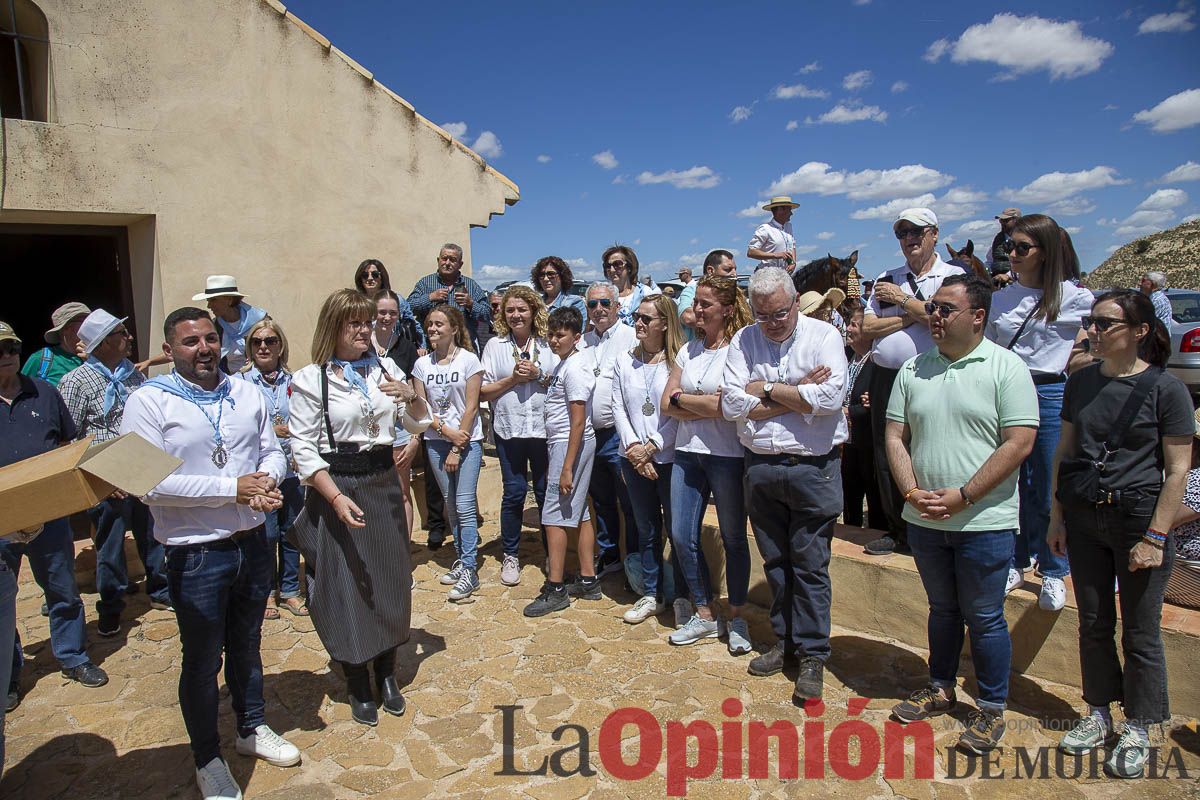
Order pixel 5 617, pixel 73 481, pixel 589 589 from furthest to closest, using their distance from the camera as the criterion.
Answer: pixel 589 589, pixel 5 617, pixel 73 481

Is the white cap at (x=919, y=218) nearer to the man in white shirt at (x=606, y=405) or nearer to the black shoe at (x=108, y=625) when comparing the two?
the man in white shirt at (x=606, y=405)

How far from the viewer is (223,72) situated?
7441mm

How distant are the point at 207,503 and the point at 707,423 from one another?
2.71 metres

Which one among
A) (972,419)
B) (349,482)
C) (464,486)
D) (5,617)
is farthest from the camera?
(464,486)

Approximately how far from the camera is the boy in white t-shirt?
17.1 feet

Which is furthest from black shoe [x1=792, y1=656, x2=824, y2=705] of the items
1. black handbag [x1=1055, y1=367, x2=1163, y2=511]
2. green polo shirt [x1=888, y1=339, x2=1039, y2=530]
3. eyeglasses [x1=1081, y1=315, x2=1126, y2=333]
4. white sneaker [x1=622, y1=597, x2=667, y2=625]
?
eyeglasses [x1=1081, y1=315, x2=1126, y2=333]

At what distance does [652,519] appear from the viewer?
5137 millimetres

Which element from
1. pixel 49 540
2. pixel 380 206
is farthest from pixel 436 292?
pixel 49 540

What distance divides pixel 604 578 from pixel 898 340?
2.91 metres

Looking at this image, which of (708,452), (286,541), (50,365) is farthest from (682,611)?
(50,365)

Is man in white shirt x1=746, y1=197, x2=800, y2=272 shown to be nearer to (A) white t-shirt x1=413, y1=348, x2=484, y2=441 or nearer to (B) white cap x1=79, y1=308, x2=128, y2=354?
(A) white t-shirt x1=413, y1=348, x2=484, y2=441

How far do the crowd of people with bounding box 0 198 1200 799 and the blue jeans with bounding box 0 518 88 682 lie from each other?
0.02m

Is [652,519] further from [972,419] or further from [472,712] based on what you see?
[972,419]

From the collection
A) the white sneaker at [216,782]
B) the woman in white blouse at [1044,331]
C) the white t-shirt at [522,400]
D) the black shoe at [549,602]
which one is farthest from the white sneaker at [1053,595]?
the white sneaker at [216,782]
